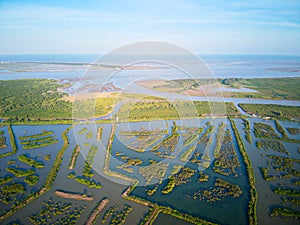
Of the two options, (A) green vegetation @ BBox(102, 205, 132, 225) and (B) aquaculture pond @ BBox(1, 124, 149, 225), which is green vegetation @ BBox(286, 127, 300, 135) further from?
(A) green vegetation @ BBox(102, 205, 132, 225)

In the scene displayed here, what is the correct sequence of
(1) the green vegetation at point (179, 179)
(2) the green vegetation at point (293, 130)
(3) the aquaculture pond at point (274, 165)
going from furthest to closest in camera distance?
(2) the green vegetation at point (293, 130) → (1) the green vegetation at point (179, 179) → (3) the aquaculture pond at point (274, 165)

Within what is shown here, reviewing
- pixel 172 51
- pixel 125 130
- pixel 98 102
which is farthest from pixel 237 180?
pixel 98 102

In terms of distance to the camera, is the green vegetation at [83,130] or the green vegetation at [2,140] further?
the green vegetation at [83,130]

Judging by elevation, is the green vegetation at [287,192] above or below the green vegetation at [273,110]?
below

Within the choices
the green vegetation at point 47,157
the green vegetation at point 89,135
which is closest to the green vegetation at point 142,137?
the green vegetation at point 89,135

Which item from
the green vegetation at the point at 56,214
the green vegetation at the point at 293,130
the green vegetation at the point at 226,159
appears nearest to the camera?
the green vegetation at the point at 56,214

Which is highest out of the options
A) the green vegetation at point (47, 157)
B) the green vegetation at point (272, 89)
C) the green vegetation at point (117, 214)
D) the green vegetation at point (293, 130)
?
the green vegetation at point (272, 89)

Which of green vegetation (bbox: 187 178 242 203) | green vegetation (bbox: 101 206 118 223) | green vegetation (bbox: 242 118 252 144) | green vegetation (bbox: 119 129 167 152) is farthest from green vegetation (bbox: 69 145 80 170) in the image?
green vegetation (bbox: 242 118 252 144)

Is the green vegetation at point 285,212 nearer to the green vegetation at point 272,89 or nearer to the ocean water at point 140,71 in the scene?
the ocean water at point 140,71
